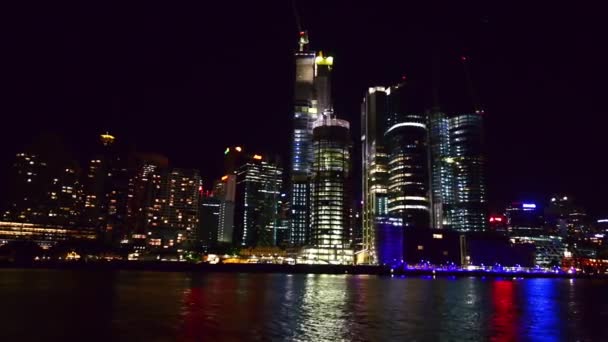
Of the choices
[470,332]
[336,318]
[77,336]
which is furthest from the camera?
[336,318]

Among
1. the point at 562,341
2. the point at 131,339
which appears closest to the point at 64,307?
the point at 131,339

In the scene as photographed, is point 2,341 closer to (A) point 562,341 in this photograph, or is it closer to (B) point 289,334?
(B) point 289,334

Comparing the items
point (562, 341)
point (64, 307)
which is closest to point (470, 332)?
point (562, 341)

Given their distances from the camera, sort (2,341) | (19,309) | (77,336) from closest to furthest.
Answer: (2,341), (77,336), (19,309)

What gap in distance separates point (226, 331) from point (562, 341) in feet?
70.3

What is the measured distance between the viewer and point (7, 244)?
189m

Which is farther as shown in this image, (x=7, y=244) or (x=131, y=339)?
(x=7, y=244)

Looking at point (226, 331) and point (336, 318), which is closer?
point (226, 331)

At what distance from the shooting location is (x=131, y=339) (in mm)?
28547

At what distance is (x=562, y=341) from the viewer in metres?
31.9

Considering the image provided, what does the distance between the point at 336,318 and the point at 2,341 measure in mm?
22686

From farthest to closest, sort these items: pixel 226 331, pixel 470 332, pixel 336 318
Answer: pixel 336 318, pixel 470 332, pixel 226 331

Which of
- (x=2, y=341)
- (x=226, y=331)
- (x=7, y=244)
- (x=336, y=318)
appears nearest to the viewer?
(x=2, y=341)

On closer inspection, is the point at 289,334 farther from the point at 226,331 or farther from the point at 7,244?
the point at 7,244
